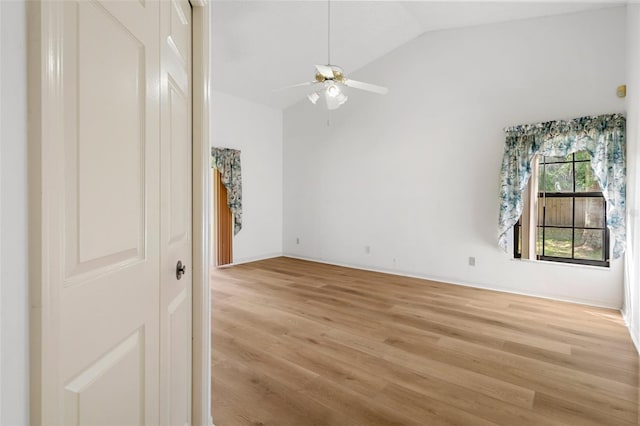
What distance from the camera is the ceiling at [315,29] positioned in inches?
159

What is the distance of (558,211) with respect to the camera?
4.18m

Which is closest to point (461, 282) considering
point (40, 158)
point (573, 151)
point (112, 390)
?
point (573, 151)

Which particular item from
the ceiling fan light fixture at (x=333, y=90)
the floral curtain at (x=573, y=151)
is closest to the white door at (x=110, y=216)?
the ceiling fan light fixture at (x=333, y=90)

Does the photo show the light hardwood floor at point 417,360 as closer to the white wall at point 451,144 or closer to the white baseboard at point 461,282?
the white baseboard at point 461,282

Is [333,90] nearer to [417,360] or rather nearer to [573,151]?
[417,360]

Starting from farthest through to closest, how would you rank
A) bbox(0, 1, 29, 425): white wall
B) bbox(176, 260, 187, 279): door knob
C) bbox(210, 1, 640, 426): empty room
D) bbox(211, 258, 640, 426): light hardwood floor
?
bbox(210, 1, 640, 426): empty room, bbox(211, 258, 640, 426): light hardwood floor, bbox(176, 260, 187, 279): door knob, bbox(0, 1, 29, 425): white wall

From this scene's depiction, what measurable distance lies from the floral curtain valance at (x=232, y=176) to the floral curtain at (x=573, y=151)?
13.8 ft

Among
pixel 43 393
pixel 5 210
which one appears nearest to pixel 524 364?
pixel 43 393

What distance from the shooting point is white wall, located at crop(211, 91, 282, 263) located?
5848 millimetres

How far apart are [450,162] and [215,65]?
380 cm

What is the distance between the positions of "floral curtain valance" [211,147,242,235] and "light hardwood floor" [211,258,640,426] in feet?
6.35

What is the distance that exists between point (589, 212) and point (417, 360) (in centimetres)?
315

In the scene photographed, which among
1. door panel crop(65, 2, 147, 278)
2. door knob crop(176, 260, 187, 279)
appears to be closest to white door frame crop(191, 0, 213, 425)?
door knob crop(176, 260, 187, 279)

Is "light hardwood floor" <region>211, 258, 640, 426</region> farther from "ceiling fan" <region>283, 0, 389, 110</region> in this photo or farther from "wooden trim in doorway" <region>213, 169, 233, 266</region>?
"ceiling fan" <region>283, 0, 389, 110</region>
